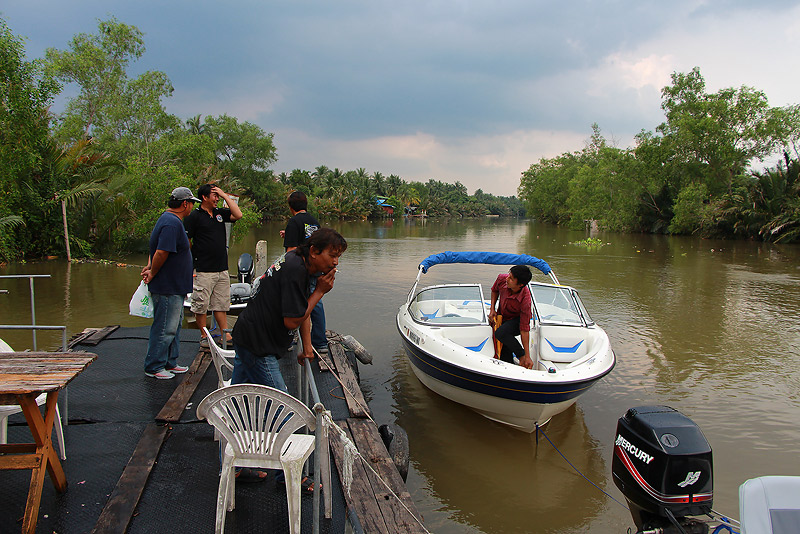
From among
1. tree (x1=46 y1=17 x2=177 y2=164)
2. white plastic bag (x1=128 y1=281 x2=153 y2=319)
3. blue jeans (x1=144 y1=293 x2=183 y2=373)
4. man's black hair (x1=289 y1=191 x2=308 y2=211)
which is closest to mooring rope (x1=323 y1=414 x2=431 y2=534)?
blue jeans (x1=144 y1=293 x2=183 y2=373)

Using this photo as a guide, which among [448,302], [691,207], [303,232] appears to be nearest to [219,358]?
[303,232]

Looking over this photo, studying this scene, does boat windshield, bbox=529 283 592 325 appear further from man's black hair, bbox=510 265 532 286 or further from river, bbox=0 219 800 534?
river, bbox=0 219 800 534

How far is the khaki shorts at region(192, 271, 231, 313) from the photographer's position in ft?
18.6

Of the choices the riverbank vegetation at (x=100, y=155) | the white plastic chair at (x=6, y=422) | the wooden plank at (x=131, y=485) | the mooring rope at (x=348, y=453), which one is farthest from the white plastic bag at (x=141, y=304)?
the riverbank vegetation at (x=100, y=155)

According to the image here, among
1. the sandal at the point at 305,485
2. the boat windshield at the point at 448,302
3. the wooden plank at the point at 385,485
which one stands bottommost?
the wooden plank at the point at 385,485

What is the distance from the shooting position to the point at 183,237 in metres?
4.85

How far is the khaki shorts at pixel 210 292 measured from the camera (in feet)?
18.6

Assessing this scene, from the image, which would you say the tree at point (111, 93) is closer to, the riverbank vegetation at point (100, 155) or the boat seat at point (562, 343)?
the riverbank vegetation at point (100, 155)

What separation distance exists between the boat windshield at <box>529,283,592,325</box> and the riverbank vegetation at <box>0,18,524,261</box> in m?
13.4

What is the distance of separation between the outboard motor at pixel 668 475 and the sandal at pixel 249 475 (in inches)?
99.4

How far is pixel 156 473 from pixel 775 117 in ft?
159

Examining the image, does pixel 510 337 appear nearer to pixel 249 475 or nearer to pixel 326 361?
pixel 326 361

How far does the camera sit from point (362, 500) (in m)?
A: 3.27

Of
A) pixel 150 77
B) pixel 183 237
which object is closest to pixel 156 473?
pixel 183 237
